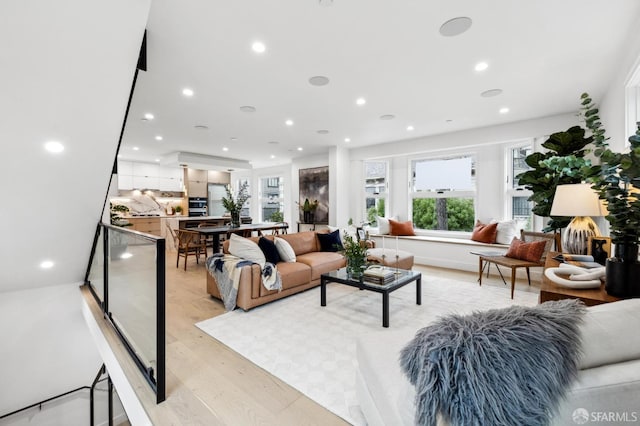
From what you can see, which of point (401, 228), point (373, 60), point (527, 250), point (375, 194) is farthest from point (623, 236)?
point (375, 194)

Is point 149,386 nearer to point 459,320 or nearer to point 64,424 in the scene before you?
point 459,320

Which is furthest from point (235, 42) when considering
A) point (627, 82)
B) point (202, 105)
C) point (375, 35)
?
point (627, 82)

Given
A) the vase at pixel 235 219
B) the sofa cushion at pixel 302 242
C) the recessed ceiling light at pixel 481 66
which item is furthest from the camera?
the vase at pixel 235 219

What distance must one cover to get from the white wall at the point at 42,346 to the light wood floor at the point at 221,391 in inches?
77.1

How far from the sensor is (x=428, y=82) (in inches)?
129

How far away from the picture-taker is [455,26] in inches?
87.5

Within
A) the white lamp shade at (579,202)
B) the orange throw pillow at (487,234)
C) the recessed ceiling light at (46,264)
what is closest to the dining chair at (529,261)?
the orange throw pillow at (487,234)

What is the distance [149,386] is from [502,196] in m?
6.04

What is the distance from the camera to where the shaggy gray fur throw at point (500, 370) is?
2.57 feet

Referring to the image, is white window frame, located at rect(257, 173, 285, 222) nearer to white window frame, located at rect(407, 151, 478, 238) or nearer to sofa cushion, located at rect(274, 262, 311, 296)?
white window frame, located at rect(407, 151, 478, 238)

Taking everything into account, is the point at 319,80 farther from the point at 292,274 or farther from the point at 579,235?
the point at 579,235

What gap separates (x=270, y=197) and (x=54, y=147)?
7973 mm

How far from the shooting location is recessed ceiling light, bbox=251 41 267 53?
96.7 inches

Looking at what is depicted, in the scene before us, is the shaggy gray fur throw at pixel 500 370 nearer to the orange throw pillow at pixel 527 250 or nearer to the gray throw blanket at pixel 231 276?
the gray throw blanket at pixel 231 276
